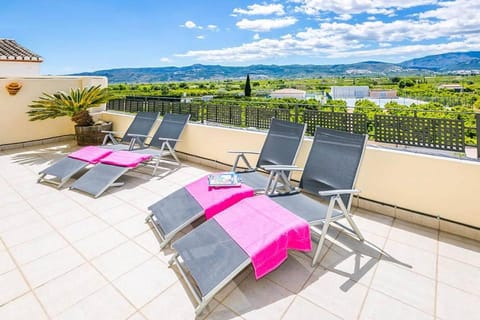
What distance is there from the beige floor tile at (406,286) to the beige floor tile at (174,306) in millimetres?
1368

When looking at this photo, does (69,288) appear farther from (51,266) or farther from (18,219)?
(18,219)

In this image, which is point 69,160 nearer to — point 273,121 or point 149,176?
point 149,176

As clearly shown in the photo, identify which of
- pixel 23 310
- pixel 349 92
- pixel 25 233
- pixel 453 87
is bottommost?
pixel 23 310

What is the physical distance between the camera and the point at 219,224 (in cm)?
248

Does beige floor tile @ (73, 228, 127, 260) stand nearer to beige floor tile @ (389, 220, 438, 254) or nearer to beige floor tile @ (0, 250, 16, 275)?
beige floor tile @ (0, 250, 16, 275)

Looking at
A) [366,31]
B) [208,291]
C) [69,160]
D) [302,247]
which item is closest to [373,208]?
[302,247]

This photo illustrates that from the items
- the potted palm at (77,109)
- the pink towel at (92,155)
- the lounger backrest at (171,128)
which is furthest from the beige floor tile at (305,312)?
the potted palm at (77,109)

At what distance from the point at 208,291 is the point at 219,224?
26.0 inches

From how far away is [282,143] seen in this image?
12.8 ft

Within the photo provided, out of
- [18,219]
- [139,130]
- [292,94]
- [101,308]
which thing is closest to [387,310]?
[101,308]

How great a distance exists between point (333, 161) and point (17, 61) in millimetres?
13198

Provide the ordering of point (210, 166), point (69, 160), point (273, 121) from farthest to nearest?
point (210, 166)
point (69, 160)
point (273, 121)

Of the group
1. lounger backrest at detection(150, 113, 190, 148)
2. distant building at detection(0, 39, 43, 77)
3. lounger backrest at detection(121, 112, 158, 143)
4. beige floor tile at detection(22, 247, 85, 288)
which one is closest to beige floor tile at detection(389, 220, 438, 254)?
beige floor tile at detection(22, 247, 85, 288)

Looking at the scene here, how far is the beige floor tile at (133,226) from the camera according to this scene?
303cm
